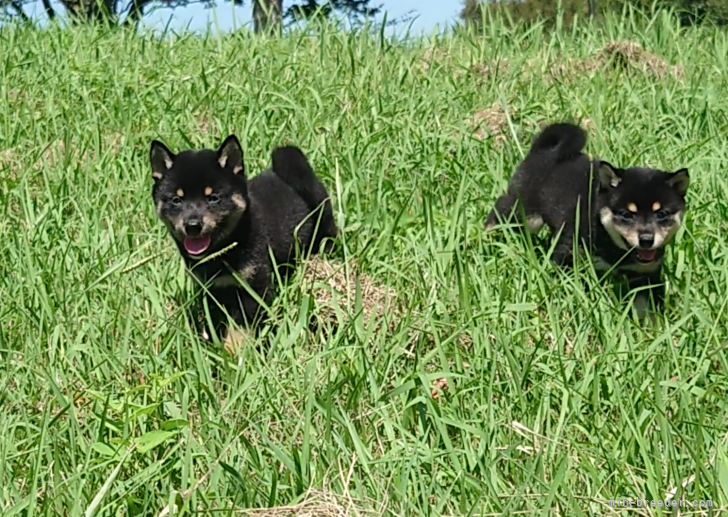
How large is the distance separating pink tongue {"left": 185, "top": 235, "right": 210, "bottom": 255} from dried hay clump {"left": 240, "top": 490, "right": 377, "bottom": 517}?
7.23ft

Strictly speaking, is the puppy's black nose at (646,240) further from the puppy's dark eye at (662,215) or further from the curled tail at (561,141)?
the curled tail at (561,141)

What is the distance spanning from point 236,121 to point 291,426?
382cm

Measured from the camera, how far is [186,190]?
574 cm

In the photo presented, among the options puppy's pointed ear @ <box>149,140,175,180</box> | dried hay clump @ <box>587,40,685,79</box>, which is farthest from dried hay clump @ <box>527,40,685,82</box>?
puppy's pointed ear @ <box>149,140,175,180</box>

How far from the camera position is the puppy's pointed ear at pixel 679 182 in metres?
5.89

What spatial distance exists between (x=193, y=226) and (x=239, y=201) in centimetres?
37

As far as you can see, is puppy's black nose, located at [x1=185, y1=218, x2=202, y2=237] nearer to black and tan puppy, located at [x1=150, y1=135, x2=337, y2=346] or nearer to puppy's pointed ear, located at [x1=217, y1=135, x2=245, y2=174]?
black and tan puppy, located at [x1=150, y1=135, x2=337, y2=346]

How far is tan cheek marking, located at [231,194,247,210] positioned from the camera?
19.1 ft

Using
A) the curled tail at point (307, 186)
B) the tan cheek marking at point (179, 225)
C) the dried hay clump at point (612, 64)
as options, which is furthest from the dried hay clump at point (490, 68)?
the tan cheek marking at point (179, 225)

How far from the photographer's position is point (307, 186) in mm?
6539

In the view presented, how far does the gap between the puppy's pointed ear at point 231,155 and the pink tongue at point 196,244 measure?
1.43 feet

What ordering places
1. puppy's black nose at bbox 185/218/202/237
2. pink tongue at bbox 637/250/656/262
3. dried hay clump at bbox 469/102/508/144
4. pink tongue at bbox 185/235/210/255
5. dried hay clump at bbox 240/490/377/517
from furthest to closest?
dried hay clump at bbox 469/102/508/144 → pink tongue at bbox 637/250/656/262 → pink tongue at bbox 185/235/210/255 → puppy's black nose at bbox 185/218/202/237 → dried hay clump at bbox 240/490/377/517

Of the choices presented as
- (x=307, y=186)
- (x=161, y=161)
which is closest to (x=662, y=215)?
(x=307, y=186)

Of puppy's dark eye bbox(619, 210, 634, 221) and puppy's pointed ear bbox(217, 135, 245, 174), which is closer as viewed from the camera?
puppy's pointed ear bbox(217, 135, 245, 174)
